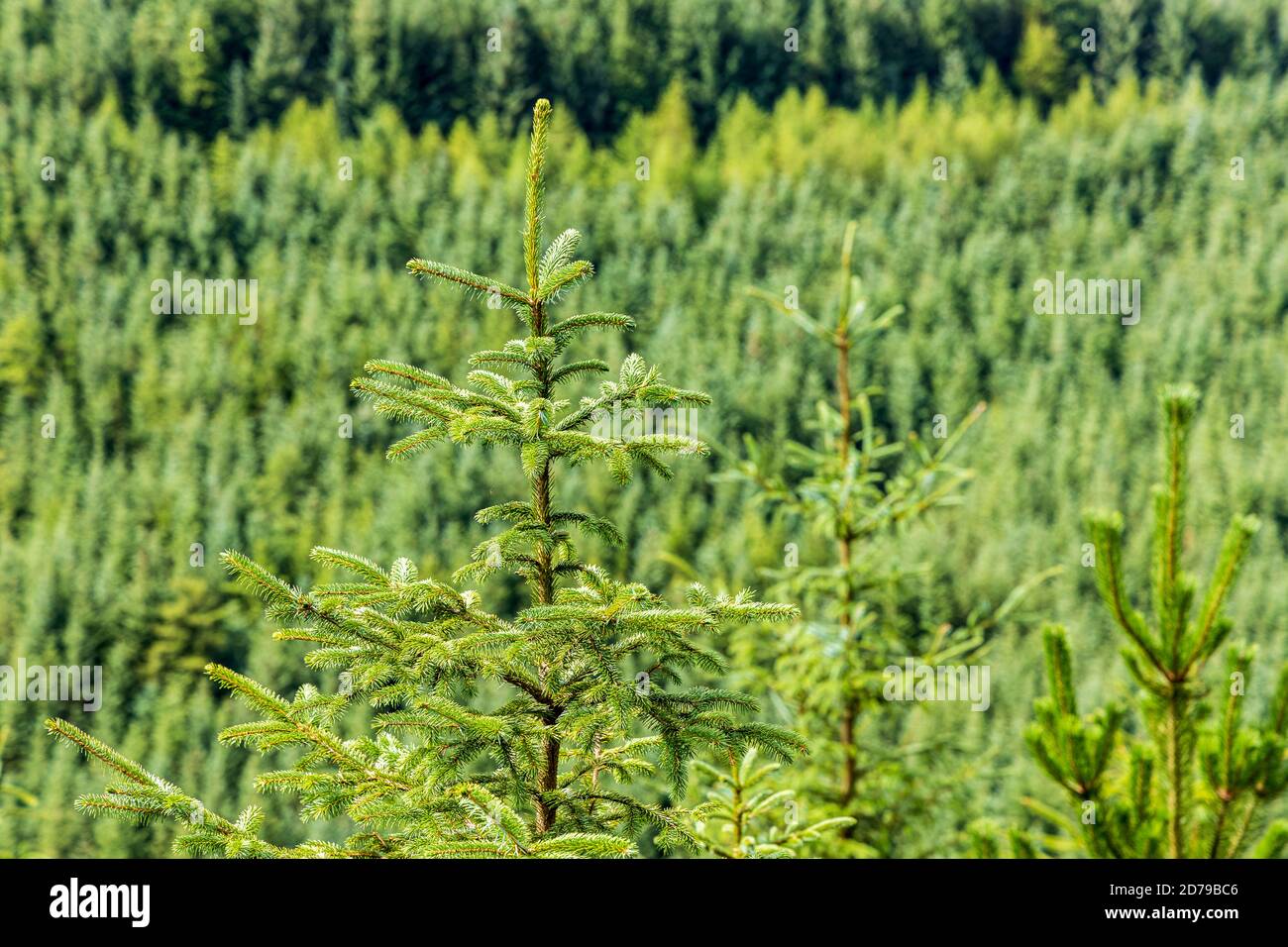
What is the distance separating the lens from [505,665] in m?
3.28

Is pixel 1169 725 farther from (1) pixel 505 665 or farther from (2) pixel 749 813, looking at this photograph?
(1) pixel 505 665

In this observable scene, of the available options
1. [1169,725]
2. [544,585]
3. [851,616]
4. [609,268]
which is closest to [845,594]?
[851,616]

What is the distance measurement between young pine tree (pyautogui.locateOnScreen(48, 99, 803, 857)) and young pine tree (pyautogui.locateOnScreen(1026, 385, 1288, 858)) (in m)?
1.02

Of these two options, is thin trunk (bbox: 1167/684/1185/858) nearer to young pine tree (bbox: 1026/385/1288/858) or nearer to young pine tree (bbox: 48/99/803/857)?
young pine tree (bbox: 1026/385/1288/858)

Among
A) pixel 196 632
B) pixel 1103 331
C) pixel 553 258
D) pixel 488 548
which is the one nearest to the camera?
pixel 488 548

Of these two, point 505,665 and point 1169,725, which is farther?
point 1169,725

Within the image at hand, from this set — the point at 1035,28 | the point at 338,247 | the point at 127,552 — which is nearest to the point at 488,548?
the point at 127,552

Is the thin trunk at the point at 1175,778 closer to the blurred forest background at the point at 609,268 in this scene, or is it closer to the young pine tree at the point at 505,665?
the young pine tree at the point at 505,665

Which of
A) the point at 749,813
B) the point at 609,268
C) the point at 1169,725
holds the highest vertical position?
the point at 609,268

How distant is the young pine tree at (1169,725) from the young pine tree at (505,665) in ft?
3.35

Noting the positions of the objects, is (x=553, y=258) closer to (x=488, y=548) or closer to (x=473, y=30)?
(x=488, y=548)

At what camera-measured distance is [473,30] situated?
136 m

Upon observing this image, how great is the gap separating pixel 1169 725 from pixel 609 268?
4153 inches
